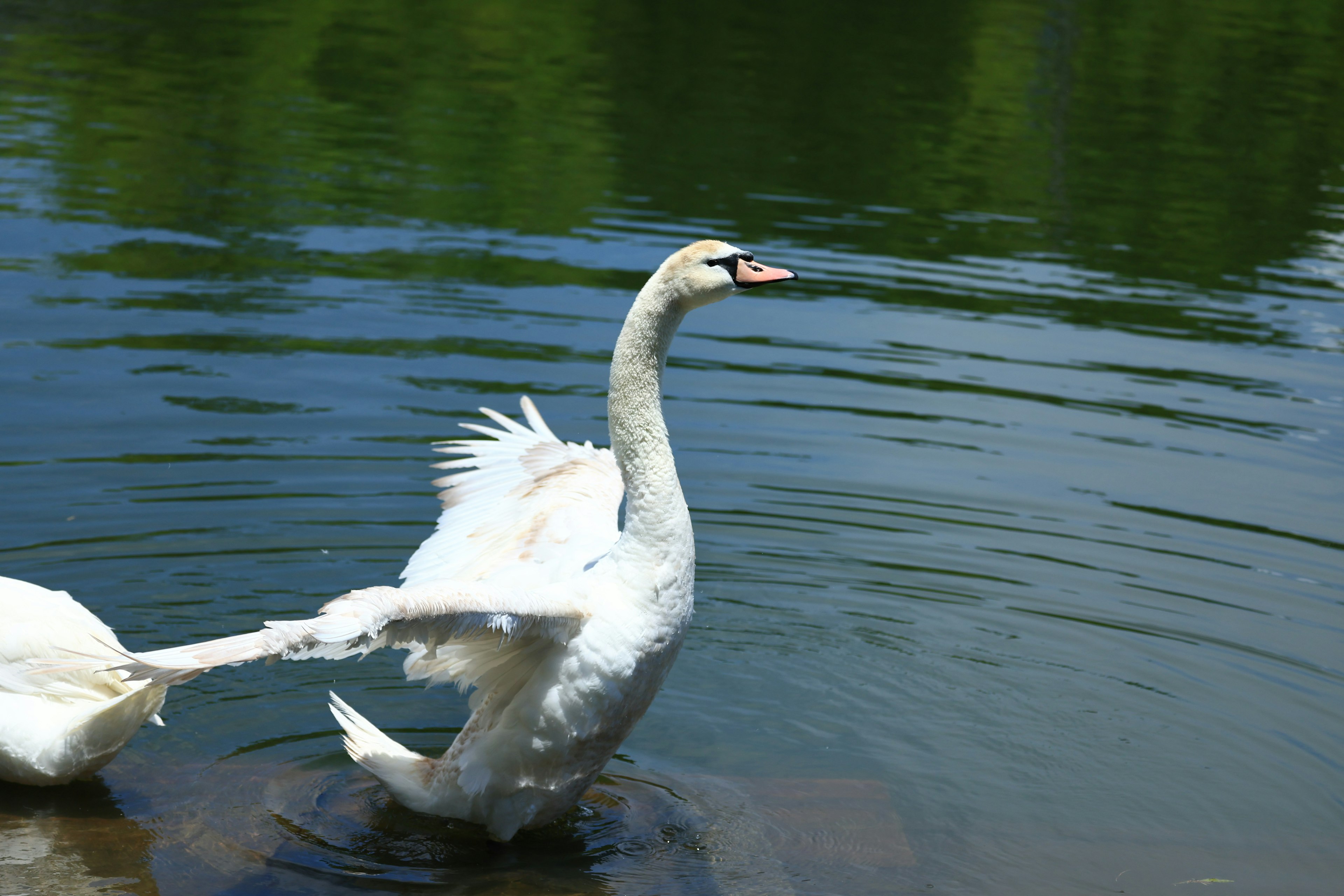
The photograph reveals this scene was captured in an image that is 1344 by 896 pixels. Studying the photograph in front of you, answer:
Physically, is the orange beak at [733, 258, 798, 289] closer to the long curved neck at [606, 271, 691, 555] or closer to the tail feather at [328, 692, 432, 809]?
the long curved neck at [606, 271, 691, 555]

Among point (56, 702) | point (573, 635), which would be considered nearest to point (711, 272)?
point (573, 635)

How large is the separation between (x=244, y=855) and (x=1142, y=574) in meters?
5.69

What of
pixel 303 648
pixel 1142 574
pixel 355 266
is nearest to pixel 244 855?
pixel 303 648

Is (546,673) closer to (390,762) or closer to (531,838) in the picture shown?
(390,762)

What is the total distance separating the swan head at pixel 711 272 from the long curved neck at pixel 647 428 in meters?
Result: 0.07

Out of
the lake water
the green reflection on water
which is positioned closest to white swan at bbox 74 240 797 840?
the lake water

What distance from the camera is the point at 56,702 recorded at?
228 inches

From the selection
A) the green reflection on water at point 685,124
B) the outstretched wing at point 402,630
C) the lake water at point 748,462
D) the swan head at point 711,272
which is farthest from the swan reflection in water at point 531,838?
the green reflection on water at point 685,124

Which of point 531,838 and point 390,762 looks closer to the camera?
point 390,762

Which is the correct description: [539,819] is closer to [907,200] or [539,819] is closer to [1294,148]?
[907,200]

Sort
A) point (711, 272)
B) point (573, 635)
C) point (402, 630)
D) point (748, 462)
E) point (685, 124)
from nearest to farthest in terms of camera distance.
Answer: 1. point (402, 630)
2. point (573, 635)
3. point (711, 272)
4. point (748, 462)
5. point (685, 124)

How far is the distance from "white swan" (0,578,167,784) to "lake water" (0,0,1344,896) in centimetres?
25

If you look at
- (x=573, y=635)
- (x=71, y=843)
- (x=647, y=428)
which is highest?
(x=647, y=428)

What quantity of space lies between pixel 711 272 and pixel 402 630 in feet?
6.03
